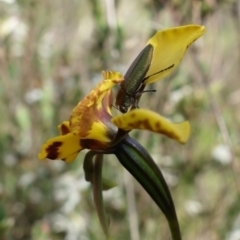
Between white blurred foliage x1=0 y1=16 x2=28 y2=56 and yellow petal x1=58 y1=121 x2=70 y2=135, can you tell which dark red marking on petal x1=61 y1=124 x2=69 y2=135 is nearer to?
yellow petal x1=58 y1=121 x2=70 y2=135

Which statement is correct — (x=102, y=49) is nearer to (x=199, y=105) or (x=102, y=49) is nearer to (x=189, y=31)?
(x=199, y=105)

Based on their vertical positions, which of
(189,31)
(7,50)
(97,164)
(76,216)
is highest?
(7,50)

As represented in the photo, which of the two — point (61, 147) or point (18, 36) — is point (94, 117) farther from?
point (18, 36)

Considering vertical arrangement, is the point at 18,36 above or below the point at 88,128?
above

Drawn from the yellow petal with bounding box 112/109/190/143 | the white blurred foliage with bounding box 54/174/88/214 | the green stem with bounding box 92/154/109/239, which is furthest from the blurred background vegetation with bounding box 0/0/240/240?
the yellow petal with bounding box 112/109/190/143

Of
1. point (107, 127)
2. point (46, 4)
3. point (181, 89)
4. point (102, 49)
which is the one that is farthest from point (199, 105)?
point (107, 127)

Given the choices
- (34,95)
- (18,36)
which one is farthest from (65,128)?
(18,36)

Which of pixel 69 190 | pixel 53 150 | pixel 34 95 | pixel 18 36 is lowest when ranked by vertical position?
pixel 69 190
